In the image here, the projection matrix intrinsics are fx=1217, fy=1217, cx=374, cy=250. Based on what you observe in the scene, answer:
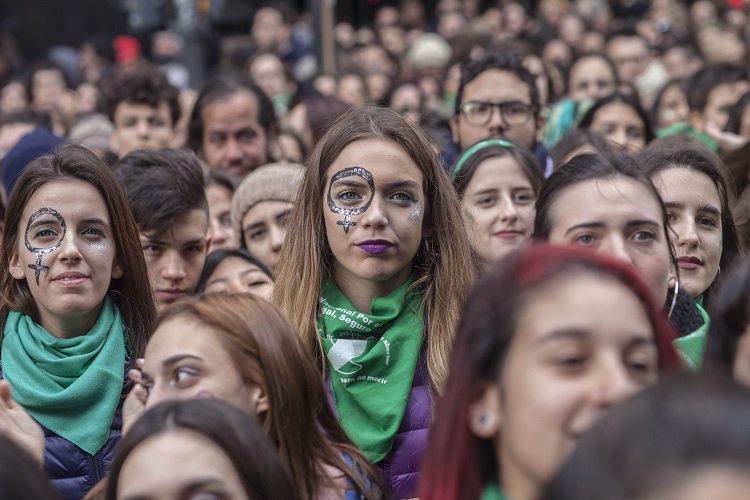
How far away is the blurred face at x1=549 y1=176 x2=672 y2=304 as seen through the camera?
143 inches

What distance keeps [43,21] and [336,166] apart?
13774 mm

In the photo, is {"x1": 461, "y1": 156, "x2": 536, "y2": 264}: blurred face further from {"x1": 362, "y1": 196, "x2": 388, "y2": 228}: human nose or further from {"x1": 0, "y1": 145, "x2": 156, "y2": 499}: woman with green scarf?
{"x1": 0, "y1": 145, "x2": 156, "y2": 499}: woman with green scarf

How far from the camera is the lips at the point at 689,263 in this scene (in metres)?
4.43

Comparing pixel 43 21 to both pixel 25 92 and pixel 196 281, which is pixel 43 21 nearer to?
pixel 25 92

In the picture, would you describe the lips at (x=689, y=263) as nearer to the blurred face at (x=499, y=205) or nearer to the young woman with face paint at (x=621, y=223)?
the young woman with face paint at (x=621, y=223)

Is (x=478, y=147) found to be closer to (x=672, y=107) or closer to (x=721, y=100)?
(x=721, y=100)

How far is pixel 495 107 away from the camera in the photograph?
6.29 metres

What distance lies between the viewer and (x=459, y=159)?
563 centimetres

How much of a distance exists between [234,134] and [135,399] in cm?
318

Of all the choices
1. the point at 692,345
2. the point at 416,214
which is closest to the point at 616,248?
the point at 692,345

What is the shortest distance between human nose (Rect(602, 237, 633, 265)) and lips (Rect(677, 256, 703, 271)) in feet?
2.81

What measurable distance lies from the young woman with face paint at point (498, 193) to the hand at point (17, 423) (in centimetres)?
216

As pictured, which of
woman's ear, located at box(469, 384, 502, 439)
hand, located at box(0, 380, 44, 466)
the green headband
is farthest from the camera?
the green headband

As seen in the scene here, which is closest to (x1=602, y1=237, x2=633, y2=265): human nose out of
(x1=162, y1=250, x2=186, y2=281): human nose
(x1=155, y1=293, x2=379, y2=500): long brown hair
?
(x1=155, y1=293, x2=379, y2=500): long brown hair
